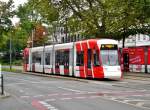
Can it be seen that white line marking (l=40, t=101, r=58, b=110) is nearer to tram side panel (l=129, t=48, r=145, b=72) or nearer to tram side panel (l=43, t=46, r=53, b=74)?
tram side panel (l=43, t=46, r=53, b=74)

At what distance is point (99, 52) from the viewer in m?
40.9

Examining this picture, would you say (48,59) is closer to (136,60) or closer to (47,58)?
(47,58)

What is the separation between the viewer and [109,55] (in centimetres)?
4119

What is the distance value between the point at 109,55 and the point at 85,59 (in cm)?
272

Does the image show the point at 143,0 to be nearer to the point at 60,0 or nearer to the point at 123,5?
the point at 123,5

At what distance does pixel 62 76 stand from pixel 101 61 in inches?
378

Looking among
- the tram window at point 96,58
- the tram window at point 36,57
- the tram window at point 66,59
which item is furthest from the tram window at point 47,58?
the tram window at point 96,58

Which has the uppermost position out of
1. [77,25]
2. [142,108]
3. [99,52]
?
[77,25]

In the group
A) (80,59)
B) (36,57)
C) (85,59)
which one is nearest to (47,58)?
(36,57)

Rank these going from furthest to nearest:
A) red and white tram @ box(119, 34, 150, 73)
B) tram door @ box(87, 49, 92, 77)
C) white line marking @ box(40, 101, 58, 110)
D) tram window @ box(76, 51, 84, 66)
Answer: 1. red and white tram @ box(119, 34, 150, 73)
2. tram window @ box(76, 51, 84, 66)
3. tram door @ box(87, 49, 92, 77)
4. white line marking @ box(40, 101, 58, 110)

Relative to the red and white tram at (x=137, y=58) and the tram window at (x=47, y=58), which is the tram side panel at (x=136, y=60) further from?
the tram window at (x=47, y=58)

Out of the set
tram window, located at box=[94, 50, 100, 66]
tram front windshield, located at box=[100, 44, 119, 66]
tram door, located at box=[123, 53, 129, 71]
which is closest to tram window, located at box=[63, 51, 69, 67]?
tram window, located at box=[94, 50, 100, 66]

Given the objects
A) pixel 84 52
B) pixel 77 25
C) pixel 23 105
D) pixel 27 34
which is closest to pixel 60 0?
pixel 77 25

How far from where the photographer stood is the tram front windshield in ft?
135
